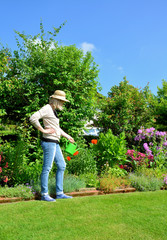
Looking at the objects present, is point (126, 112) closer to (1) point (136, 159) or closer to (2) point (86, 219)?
(1) point (136, 159)

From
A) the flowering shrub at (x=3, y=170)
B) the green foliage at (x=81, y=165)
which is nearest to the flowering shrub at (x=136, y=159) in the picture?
the green foliage at (x=81, y=165)

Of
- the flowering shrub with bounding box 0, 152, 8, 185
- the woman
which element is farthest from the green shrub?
the flowering shrub with bounding box 0, 152, 8, 185

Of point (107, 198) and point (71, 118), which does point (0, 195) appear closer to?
point (107, 198)

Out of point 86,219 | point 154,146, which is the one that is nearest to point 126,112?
point 154,146

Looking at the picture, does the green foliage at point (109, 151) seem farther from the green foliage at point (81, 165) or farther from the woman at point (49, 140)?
the woman at point (49, 140)

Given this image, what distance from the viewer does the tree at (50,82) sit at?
21.6 ft

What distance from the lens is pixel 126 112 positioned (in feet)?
28.3

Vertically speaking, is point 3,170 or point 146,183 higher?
point 3,170

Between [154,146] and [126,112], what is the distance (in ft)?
7.67

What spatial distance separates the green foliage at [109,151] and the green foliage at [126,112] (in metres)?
2.35

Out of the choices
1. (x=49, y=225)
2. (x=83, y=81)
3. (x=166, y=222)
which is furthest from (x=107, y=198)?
(x=83, y=81)

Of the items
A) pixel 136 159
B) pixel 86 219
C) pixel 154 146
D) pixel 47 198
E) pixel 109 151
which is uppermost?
pixel 154 146

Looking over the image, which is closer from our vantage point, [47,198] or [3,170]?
[47,198]

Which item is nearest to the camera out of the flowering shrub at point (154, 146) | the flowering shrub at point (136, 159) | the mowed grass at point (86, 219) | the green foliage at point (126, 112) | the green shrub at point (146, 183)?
the mowed grass at point (86, 219)
